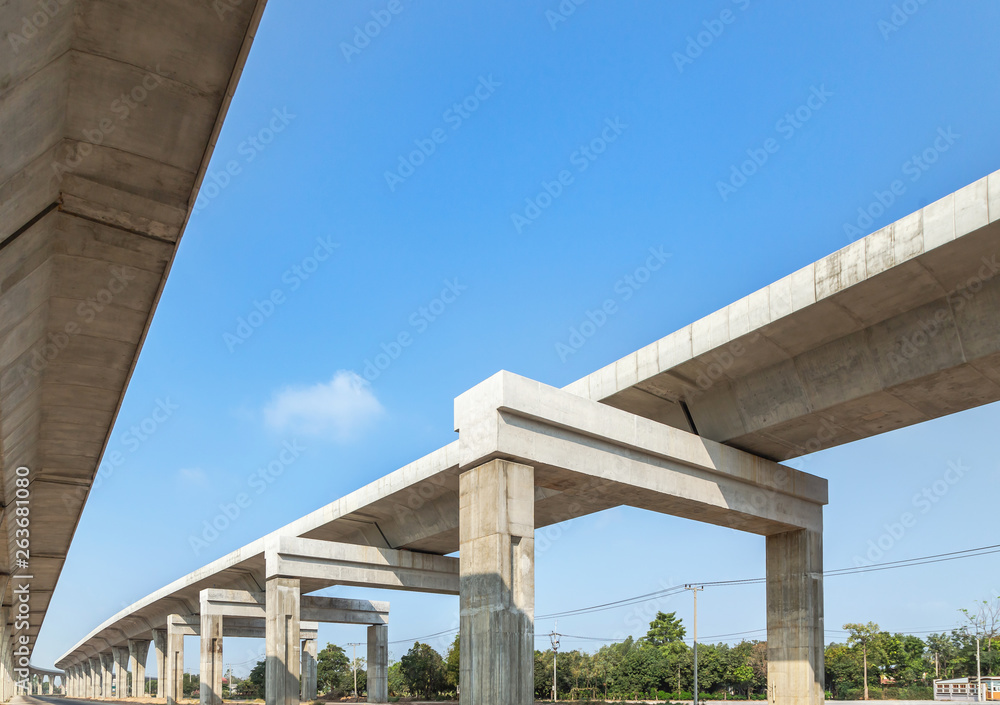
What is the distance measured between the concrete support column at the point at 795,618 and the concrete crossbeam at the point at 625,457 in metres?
Result: 0.61

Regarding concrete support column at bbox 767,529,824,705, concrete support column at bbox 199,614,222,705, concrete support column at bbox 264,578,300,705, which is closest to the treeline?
concrete support column at bbox 199,614,222,705

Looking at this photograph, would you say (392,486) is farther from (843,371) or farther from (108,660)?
(108,660)

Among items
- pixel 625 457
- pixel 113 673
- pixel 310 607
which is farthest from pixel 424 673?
pixel 625 457

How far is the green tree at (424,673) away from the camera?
225 feet

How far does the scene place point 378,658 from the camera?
49406mm

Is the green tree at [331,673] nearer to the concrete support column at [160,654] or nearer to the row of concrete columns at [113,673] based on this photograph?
the row of concrete columns at [113,673]

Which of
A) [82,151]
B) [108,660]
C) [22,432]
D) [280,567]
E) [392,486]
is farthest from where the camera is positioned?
[108,660]

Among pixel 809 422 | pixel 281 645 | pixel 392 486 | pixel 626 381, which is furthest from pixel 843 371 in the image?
pixel 281 645

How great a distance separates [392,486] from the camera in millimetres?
26453

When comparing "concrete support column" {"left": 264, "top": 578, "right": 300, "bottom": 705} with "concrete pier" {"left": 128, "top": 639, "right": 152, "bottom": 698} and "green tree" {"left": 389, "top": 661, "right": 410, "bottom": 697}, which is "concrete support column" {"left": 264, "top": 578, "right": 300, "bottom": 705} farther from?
"green tree" {"left": 389, "top": 661, "right": 410, "bottom": 697}

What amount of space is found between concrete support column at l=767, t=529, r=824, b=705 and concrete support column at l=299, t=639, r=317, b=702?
156 feet

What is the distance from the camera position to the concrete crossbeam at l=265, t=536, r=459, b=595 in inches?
1182

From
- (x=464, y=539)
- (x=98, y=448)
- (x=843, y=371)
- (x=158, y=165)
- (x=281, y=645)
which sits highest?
(x=158, y=165)

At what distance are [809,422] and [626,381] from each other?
12.7ft
